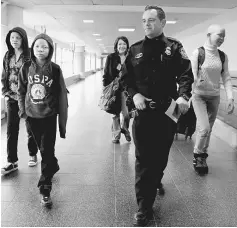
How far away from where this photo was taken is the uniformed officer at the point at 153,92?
2.15 meters

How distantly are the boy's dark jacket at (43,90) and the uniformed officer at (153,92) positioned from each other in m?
0.69

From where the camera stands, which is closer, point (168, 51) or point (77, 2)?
point (168, 51)

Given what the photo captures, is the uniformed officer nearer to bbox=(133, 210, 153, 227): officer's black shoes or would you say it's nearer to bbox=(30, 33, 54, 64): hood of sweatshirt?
bbox=(133, 210, 153, 227): officer's black shoes

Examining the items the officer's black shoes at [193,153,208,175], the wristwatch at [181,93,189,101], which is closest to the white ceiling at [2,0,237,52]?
the officer's black shoes at [193,153,208,175]

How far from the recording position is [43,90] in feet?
8.38

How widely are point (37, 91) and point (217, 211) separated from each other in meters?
1.88

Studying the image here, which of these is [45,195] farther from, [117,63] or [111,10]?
[111,10]

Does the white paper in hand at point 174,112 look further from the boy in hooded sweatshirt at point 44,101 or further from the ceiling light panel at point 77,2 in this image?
the ceiling light panel at point 77,2

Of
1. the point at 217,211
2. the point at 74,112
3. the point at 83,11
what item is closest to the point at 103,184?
the point at 217,211

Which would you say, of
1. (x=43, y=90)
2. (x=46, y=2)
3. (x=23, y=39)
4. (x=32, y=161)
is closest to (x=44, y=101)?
(x=43, y=90)

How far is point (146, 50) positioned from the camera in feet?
7.16

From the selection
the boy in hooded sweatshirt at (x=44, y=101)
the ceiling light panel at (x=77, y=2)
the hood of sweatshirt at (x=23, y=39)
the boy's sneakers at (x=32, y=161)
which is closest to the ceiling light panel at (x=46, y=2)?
the ceiling light panel at (x=77, y=2)

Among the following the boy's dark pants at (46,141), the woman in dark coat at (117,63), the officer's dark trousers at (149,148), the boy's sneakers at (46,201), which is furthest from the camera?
the woman in dark coat at (117,63)

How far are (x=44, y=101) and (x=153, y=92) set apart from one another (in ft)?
3.27
